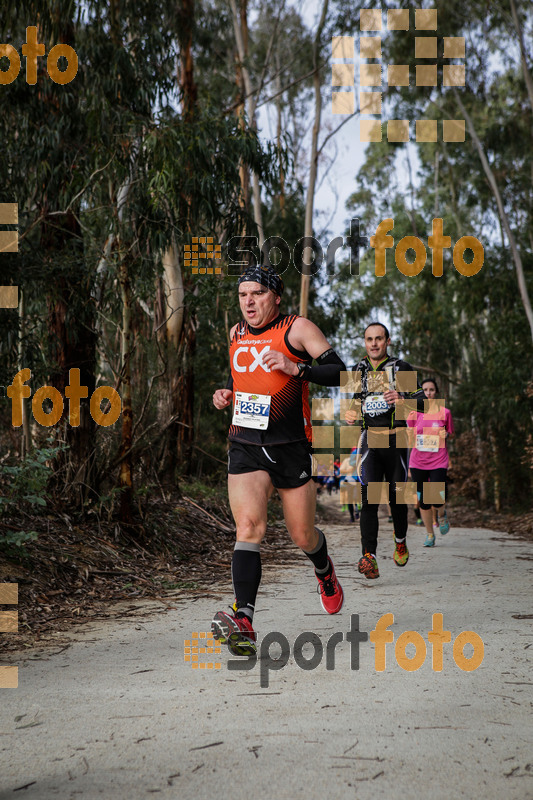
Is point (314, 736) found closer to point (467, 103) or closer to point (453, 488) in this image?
point (467, 103)

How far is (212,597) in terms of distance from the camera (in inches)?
230

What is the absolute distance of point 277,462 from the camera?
169 inches

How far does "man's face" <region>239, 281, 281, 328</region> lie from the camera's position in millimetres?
4328

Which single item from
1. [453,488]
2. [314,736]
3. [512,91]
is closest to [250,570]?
[314,736]

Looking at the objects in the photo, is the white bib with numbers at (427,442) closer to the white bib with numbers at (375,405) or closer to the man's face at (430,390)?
the man's face at (430,390)

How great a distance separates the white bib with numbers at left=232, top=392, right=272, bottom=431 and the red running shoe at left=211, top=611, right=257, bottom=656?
3.20 feet

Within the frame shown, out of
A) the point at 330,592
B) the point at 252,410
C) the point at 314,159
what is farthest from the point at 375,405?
the point at 314,159

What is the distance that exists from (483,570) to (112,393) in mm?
3737

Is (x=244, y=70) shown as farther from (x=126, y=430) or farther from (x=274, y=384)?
(x=274, y=384)

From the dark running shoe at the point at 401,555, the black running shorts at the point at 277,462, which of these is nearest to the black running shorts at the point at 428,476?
the dark running shoe at the point at 401,555

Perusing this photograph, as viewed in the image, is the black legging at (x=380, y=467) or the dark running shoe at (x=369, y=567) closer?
the dark running shoe at (x=369, y=567)

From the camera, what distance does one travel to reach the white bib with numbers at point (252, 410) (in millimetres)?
4281

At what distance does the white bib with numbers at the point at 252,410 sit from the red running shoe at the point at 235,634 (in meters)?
0.98

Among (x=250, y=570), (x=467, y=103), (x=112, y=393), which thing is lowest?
(x=250, y=570)
